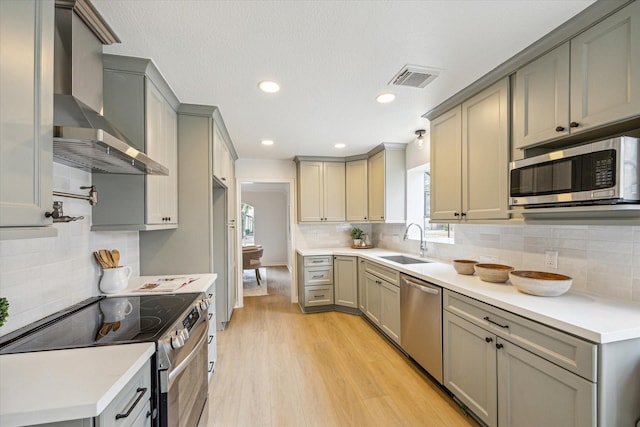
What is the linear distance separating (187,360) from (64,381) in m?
0.64

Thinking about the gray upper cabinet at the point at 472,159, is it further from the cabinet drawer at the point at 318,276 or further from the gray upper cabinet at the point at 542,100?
the cabinet drawer at the point at 318,276

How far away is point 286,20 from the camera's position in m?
1.40

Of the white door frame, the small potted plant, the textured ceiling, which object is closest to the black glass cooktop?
the textured ceiling

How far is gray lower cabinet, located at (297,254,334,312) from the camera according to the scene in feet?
13.4

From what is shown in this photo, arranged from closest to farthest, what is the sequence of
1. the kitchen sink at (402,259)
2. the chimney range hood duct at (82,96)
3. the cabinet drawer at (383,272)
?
1. the chimney range hood duct at (82,96)
2. the cabinet drawer at (383,272)
3. the kitchen sink at (402,259)

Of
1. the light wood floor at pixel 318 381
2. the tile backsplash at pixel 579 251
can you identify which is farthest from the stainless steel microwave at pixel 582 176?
the light wood floor at pixel 318 381

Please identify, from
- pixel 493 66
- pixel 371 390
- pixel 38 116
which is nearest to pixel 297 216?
pixel 371 390

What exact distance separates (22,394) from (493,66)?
282 centimetres

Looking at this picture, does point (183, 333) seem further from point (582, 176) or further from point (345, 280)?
point (345, 280)

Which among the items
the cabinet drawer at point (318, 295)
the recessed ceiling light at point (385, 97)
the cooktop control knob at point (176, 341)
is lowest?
the cabinet drawer at point (318, 295)

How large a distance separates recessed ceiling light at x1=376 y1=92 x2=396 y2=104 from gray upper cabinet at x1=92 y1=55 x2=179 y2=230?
66.8 inches

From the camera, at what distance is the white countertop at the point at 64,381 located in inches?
30.5

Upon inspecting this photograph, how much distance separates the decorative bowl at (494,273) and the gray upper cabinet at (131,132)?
247 cm

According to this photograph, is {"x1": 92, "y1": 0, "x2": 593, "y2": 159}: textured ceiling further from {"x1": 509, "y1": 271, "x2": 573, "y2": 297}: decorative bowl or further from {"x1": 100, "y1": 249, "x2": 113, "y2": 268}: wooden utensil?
{"x1": 509, "y1": 271, "x2": 573, "y2": 297}: decorative bowl
